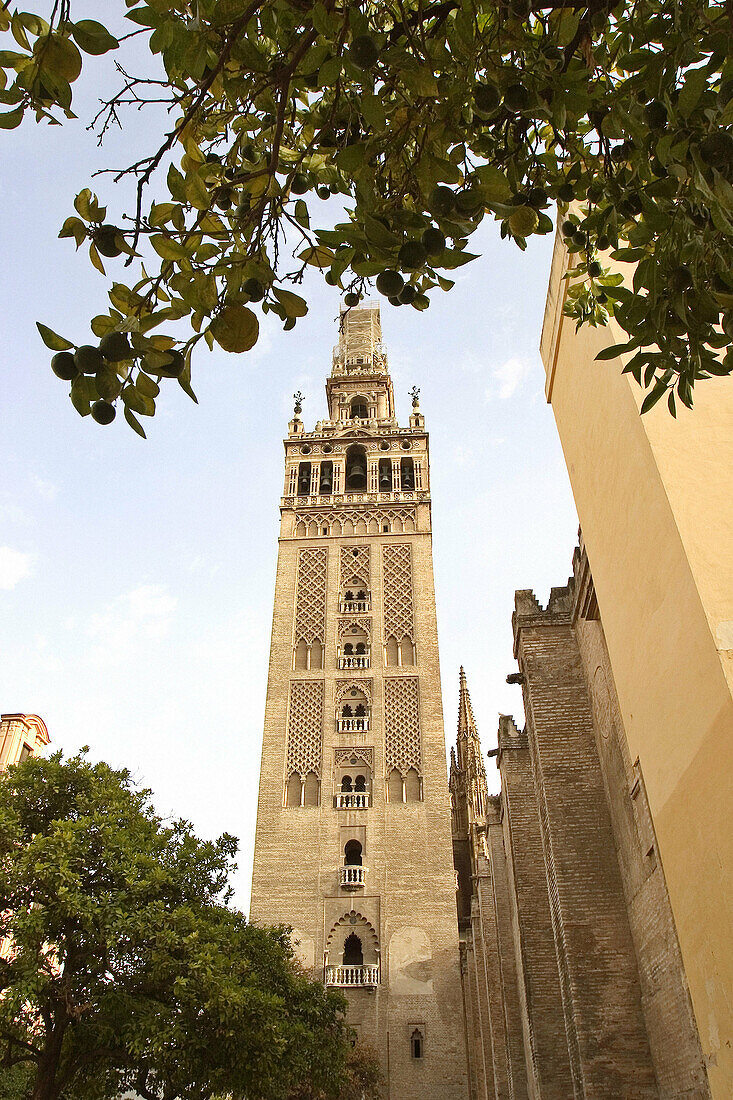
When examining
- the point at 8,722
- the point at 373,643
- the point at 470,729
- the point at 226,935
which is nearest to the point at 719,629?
the point at 226,935

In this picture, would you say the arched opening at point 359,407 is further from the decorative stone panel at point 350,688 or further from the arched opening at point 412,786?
the arched opening at point 412,786

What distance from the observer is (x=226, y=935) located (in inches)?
441

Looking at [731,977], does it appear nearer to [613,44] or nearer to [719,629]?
[719,629]

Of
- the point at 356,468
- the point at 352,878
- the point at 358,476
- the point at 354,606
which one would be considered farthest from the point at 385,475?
the point at 352,878

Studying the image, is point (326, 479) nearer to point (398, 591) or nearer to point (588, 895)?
point (398, 591)

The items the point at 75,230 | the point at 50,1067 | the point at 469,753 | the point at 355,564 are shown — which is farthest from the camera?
the point at 469,753

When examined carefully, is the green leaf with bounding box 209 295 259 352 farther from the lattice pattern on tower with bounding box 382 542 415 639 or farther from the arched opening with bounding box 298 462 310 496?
the arched opening with bounding box 298 462 310 496

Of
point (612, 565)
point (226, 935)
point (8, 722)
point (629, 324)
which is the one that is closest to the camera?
point (629, 324)

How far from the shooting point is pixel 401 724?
1070 inches

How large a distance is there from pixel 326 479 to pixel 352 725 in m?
11.0

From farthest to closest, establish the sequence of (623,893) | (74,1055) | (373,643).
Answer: (373,643)
(74,1055)
(623,893)

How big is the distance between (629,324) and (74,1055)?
1172cm

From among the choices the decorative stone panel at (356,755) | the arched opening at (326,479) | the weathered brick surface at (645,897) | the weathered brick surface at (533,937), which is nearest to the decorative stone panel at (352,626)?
the decorative stone panel at (356,755)

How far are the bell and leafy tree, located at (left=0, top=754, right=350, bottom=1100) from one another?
23767mm
